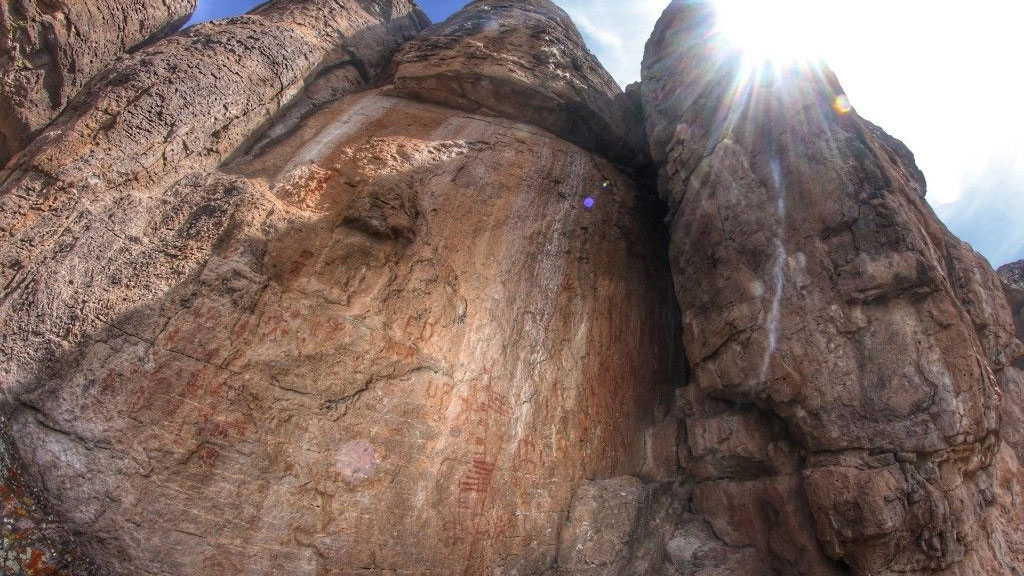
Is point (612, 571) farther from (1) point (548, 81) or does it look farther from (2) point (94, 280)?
(1) point (548, 81)

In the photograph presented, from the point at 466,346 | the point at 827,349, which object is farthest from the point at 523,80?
the point at 827,349

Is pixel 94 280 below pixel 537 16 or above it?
below

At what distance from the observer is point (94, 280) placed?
197 inches

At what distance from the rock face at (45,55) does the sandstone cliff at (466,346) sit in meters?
0.50

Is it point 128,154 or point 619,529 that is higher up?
point 128,154

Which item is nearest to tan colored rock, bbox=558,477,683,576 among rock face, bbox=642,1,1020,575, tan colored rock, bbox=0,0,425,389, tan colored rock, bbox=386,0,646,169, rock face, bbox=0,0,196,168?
rock face, bbox=642,1,1020,575

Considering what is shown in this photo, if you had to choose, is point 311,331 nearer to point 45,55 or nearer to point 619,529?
point 619,529

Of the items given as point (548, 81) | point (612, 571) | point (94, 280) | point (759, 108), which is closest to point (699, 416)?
point (612, 571)

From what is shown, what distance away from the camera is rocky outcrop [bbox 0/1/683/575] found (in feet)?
15.0

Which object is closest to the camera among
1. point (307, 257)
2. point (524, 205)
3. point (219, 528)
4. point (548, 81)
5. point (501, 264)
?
point (219, 528)

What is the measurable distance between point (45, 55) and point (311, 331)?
4906 millimetres

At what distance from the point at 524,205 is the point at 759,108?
3651 millimetres

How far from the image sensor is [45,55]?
6273 mm

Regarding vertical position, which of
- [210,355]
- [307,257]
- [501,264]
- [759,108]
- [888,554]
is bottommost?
[888,554]
